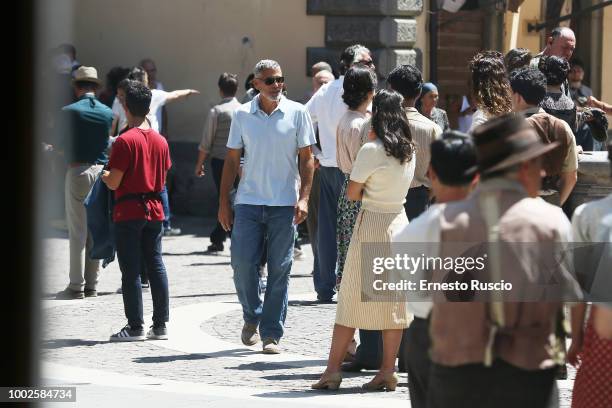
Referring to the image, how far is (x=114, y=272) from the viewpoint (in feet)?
45.0

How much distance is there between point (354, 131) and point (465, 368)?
477cm

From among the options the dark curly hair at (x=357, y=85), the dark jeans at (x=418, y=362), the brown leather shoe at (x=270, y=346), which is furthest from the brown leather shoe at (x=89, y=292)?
the dark jeans at (x=418, y=362)

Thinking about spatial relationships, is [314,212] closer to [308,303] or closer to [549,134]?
[308,303]

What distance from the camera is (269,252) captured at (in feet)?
31.6

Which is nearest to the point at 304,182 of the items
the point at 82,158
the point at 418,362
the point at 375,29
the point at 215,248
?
the point at 82,158

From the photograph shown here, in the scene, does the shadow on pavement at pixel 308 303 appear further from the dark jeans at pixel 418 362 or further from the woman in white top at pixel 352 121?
the dark jeans at pixel 418 362

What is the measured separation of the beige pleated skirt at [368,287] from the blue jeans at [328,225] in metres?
2.97

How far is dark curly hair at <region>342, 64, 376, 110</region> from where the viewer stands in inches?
384

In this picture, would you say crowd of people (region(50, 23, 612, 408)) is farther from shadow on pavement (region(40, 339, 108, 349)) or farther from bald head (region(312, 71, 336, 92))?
bald head (region(312, 71, 336, 92))

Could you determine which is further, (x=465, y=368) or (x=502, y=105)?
(x=502, y=105)

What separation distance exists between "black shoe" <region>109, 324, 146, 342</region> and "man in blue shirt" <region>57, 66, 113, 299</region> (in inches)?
75.9

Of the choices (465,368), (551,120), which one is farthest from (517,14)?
(465,368)

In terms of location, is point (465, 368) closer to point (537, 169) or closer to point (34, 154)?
point (537, 169)

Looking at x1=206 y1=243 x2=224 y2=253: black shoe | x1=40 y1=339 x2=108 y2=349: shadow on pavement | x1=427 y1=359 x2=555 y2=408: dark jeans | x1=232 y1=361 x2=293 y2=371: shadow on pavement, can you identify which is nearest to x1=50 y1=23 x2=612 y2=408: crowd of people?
x1=427 y1=359 x2=555 y2=408: dark jeans
